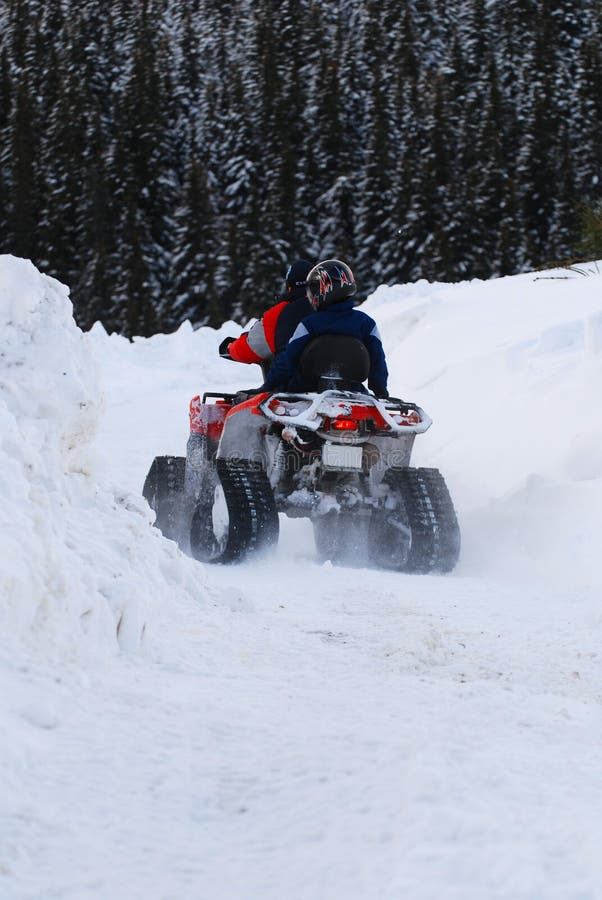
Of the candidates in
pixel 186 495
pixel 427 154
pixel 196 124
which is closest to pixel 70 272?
pixel 196 124

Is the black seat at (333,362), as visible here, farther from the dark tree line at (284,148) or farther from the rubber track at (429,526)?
the dark tree line at (284,148)

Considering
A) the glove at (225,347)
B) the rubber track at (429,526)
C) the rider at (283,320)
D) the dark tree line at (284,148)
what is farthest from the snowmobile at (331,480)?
the dark tree line at (284,148)

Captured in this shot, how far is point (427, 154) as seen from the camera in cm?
5550

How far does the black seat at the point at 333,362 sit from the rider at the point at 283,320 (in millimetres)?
473

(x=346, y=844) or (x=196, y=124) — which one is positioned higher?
(x=346, y=844)

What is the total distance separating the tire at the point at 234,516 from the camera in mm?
6477

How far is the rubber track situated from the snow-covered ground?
0.65 feet

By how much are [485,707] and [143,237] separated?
57.0m

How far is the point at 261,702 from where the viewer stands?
3127 mm

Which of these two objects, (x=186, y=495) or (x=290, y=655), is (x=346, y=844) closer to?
(x=290, y=655)

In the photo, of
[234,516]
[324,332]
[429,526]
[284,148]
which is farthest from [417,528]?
[284,148]

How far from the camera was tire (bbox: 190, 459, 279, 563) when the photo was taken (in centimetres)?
648

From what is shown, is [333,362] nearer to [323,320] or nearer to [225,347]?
[323,320]

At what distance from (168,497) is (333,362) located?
1.57 m
